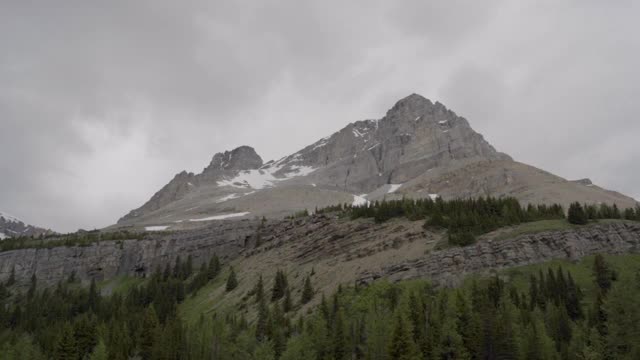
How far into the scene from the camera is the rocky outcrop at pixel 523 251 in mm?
109250

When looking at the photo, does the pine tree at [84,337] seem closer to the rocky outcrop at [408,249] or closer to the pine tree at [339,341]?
the pine tree at [339,341]

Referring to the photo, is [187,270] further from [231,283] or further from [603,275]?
[603,275]

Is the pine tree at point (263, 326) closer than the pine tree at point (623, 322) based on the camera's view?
No

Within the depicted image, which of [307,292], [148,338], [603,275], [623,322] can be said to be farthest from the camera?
[307,292]

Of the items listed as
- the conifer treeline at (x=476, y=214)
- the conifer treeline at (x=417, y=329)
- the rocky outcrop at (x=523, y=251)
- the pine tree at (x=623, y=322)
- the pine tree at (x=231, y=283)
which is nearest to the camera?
the pine tree at (x=623, y=322)

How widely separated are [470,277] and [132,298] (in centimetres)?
10152

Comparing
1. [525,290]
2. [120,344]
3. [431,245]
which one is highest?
[431,245]

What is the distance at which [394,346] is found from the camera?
70.0 m

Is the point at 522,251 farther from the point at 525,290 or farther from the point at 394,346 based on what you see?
the point at 394,346

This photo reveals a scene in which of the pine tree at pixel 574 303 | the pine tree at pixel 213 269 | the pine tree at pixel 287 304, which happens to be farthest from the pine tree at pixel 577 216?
the pine tree at pixel 213 269

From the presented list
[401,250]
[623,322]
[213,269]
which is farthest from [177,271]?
[623,322]

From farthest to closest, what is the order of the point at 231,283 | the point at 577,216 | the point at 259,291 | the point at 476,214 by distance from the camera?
the point at 231,283 → the point at 259,291 → the point at 476,214 → the point at 577,216

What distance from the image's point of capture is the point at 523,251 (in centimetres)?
11150

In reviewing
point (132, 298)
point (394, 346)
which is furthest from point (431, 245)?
point (132, 298)
